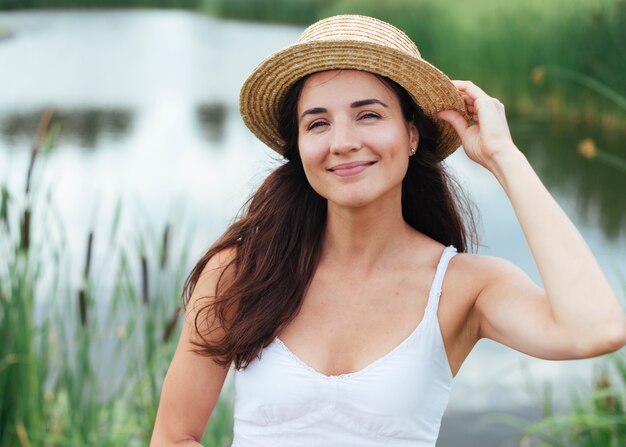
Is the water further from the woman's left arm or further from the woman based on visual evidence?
the woman's left arm

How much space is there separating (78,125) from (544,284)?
720cm

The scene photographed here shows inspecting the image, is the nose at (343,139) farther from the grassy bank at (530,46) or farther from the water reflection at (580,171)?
the water reflection at (580,171)

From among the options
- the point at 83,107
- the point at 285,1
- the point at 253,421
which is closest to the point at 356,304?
the point at 253,421

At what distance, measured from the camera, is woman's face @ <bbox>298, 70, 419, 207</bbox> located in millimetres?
1683

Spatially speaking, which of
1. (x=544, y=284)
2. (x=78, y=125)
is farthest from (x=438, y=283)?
(x=78, y=125)

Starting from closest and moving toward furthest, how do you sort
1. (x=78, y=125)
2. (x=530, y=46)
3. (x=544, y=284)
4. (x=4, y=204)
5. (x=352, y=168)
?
(x=544, y=284), (x=352, y=168), (x=4, y=204), (x=530, y=46), (x=78, y=125)

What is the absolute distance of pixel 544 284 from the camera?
158 cm

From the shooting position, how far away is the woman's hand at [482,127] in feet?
5.55

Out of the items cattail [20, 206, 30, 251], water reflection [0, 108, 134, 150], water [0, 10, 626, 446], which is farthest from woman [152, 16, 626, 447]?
water reflection [0, 108, 134, 150]

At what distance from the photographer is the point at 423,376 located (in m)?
1.72

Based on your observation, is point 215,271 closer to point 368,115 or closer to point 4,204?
point 368,115

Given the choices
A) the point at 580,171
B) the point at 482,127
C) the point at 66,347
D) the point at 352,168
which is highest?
the point at 580,171

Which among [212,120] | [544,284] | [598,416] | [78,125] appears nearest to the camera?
[544,284]

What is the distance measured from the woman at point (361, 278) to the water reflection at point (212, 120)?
615 cm
